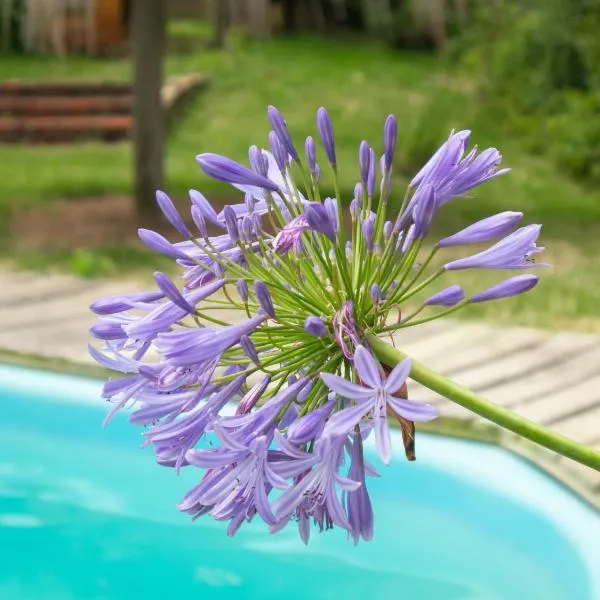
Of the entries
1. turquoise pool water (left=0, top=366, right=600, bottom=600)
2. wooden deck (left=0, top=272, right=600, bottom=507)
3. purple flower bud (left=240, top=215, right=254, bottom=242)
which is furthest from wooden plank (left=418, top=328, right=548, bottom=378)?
purple flower bud (left=240, top=215, right=254, bottom=242)

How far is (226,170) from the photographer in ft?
5.12

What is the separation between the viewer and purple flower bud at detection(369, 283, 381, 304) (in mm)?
1503

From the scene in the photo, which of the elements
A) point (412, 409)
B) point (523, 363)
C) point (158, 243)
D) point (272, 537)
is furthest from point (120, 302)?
point (523, 363)

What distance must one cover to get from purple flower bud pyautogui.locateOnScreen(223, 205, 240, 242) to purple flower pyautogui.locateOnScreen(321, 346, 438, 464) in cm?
28

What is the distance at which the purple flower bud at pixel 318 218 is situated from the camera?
1431mm

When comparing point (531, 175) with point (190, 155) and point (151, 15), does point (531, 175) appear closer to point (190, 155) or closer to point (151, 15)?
point (190, 155)

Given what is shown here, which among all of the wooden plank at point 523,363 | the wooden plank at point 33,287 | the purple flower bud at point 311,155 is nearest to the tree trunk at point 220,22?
the wooden plank at point 33,287

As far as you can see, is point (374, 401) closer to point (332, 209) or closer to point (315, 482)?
point (315, 482)

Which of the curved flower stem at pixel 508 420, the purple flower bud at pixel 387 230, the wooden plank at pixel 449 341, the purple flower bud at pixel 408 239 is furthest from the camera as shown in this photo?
the wooden plank at pixel 449 341

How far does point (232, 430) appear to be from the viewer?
4.79 ft

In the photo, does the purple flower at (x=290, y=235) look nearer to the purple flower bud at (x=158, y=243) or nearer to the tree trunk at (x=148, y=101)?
the purple flower bud at (x=158, y=243)

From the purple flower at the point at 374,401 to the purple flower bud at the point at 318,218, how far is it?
0.53 ft

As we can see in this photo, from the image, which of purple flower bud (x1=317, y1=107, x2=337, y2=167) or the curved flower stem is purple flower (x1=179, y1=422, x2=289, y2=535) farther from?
purple flower bud (x1=317, y1=107, x2=337, y2=167)

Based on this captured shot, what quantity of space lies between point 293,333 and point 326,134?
28cm
